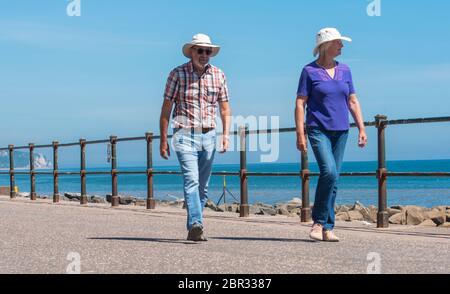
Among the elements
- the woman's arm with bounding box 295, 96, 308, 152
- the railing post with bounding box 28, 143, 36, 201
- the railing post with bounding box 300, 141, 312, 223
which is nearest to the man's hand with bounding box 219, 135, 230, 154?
the woman's arm with bounding box 295, 96, 308, 152

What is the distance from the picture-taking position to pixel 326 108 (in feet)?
25.0

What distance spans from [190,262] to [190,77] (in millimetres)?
2050

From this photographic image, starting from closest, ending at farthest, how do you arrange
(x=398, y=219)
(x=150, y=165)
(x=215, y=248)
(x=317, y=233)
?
(x=215, y=248) < (x=317, y=233) < (x=150, y=165) < (x=398, y=219)

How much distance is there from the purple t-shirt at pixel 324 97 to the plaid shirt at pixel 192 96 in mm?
768

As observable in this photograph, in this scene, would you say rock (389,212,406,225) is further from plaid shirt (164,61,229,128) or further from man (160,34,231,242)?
plaid shirt (164,61,229,128)

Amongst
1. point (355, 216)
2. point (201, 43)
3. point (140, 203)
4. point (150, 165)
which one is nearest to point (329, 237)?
point (201, 43)

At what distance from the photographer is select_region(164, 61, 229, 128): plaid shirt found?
7715 millimetres

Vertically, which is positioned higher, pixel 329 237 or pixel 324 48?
pixel 324 48
